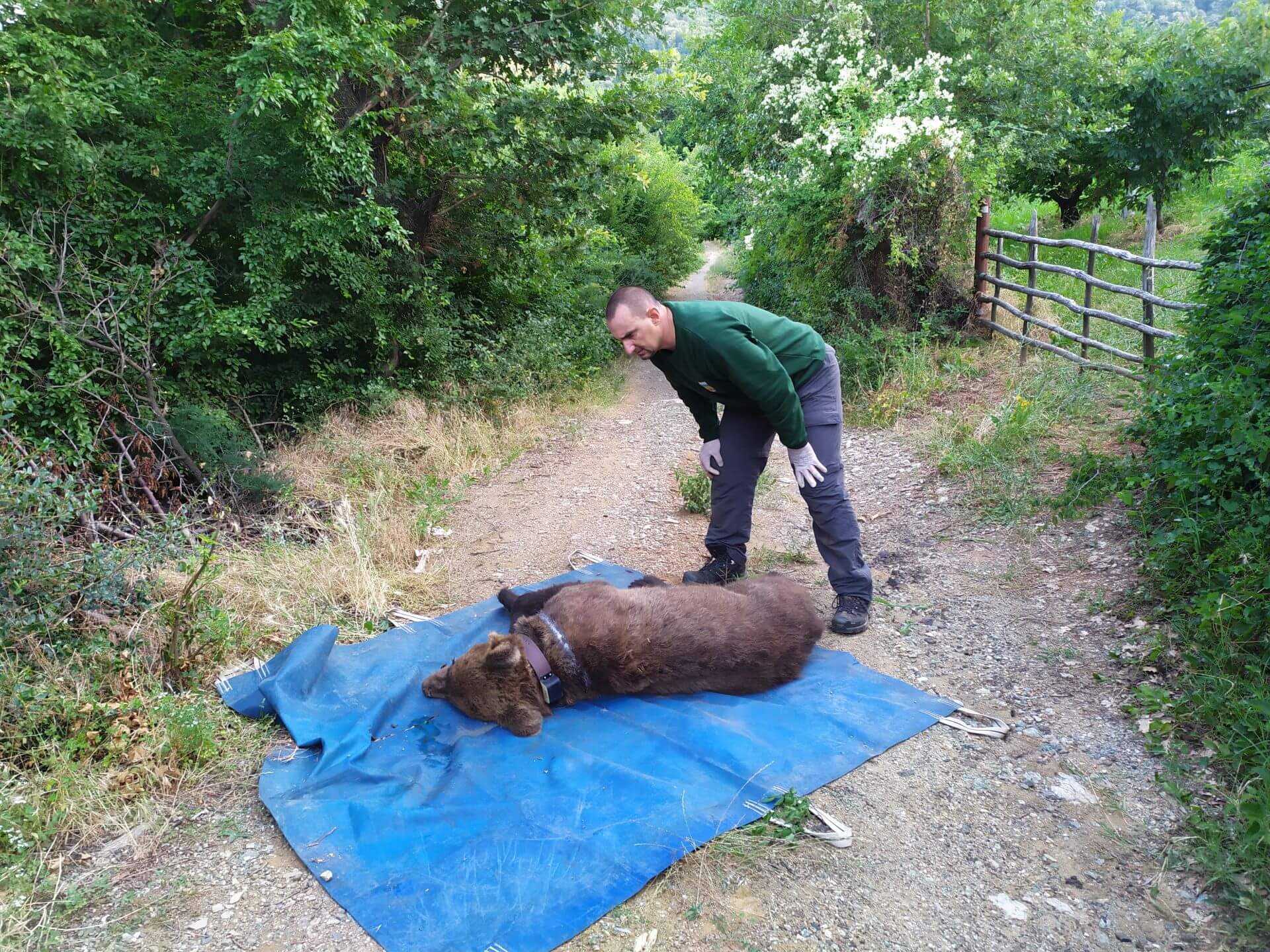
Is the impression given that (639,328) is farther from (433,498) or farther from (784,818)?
(433,498)

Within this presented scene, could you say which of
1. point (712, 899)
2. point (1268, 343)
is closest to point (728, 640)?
point (712, 899)

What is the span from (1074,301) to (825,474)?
610 cm

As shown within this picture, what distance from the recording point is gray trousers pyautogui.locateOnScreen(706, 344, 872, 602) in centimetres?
463

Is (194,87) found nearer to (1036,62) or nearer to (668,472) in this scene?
(668,472)

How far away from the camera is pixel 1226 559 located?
3959mm

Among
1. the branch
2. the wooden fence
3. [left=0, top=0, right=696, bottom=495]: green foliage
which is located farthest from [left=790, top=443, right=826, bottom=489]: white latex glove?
the branch

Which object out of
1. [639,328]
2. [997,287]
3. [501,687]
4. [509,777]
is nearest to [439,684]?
[501,687]

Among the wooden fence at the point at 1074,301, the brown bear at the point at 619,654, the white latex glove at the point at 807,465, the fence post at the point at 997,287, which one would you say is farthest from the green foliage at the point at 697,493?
the fence post at the point at 997,287

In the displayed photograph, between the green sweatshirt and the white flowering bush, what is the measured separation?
18.2 ft

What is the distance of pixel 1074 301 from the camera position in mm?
8961

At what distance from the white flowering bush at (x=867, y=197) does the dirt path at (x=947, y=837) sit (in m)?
5.27

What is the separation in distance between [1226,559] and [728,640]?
247 centimetres

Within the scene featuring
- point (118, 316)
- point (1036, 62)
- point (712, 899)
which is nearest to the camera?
point (712, 899)

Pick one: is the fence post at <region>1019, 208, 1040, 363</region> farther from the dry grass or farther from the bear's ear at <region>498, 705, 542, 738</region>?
the bear's ear at <region>498, 705, 542, 738</region>
